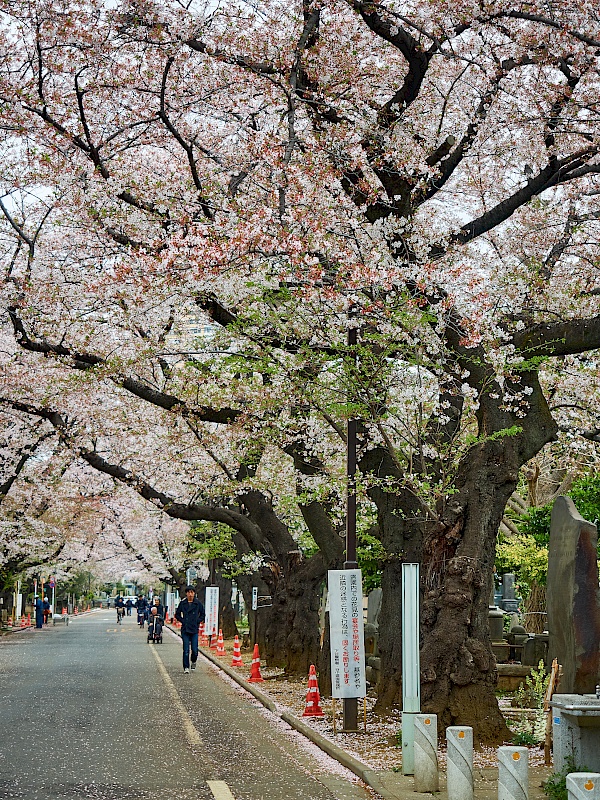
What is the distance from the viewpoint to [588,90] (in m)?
13.5

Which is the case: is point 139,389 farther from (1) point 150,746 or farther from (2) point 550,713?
(2) point 550,713

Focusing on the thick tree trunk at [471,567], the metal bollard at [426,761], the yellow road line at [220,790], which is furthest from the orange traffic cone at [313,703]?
the metal bollard at [426,761]

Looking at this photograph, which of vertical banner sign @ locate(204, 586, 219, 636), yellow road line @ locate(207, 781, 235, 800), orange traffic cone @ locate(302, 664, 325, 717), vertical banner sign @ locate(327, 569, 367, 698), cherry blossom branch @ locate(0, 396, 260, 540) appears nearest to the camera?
yellow road line @ locate(207, 781, 235, 800)

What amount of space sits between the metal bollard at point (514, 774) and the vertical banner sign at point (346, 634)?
6.00 meters

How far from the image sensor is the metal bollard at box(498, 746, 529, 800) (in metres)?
7.24

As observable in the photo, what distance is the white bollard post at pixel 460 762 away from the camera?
8180 millimetres

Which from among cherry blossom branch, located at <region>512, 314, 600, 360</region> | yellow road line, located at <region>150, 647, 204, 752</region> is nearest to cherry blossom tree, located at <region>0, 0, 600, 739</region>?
cherry blossom branch, located at <region>512, 314, 600, 360</region>

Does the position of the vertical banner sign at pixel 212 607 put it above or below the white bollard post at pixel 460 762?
above

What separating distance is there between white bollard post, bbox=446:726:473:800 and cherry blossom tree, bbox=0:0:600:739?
10.9 feet

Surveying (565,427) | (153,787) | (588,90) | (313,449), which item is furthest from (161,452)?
(153,787)

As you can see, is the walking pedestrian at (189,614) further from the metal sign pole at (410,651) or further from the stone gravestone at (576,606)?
the stone gravestone at (576,606)

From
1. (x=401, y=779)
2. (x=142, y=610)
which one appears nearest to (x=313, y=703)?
(x=401, y=779)

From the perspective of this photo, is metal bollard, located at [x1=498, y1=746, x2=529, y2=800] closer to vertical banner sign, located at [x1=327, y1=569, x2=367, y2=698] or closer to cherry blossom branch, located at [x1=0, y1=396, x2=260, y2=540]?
vertical banner sign, located at [x1=327, y1=569, x2=367, y2=698]

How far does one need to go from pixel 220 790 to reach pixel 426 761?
193 centimetres
